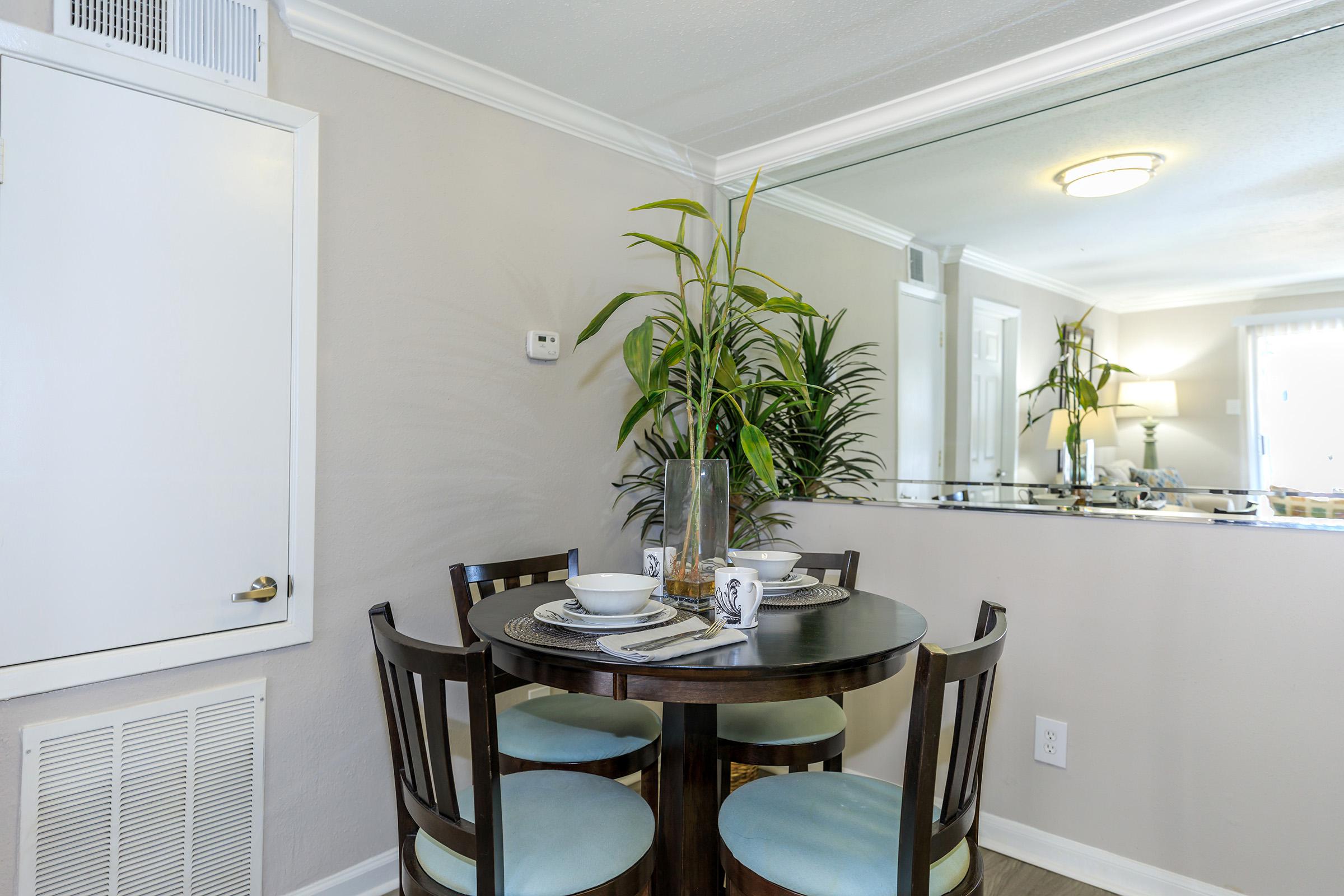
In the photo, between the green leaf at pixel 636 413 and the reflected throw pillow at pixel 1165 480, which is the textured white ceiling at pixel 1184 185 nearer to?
the reflected throw pillow at pixel 1165 480

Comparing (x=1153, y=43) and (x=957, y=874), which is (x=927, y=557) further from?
(x=1153, y=43)

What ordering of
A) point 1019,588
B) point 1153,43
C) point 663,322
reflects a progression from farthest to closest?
point 663,322, point 1019,588, point 1153,43

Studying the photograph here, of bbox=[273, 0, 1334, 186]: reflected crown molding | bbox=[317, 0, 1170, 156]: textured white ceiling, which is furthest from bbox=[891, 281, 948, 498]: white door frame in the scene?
bbox=[317, 0, 1170, 156]: textured white ceiling

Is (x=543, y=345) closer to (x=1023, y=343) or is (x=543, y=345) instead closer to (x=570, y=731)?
(x=570, y=731)

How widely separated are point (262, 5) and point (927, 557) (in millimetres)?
2531

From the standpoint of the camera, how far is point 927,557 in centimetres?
259

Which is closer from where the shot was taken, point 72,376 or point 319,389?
point 72,376

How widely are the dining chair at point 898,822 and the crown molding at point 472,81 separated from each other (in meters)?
2.12

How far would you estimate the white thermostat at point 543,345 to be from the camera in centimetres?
260

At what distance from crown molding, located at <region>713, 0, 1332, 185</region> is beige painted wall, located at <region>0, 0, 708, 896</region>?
78 cm

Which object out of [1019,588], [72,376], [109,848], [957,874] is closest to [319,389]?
[72,376]

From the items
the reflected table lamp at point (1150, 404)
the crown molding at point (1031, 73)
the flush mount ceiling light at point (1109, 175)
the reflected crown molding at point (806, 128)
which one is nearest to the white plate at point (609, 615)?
the reflected table lamp at point (1150, 404)

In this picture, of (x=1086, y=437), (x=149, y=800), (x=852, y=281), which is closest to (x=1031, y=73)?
(x=852, y=281)

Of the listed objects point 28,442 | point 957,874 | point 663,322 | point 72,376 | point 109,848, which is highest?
point 663,322
